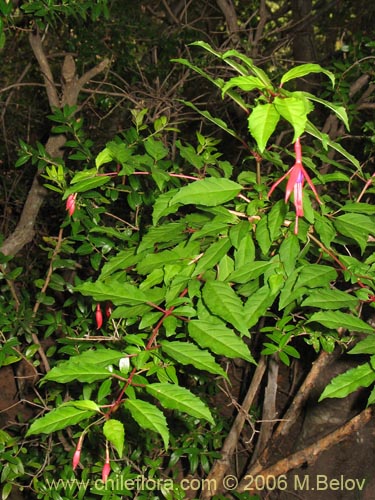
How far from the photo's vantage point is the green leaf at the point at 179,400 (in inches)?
37.5

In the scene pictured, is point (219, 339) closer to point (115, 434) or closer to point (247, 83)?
point (115, 434)

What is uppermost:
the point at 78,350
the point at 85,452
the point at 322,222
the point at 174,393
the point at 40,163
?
the point at 322,222

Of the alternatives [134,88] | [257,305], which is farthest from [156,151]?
[134,88]

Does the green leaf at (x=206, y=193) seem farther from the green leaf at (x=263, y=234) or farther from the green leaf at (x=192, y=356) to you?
the green leaf at (x=192, y=356)

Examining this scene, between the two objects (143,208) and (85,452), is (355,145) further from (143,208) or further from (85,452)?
(85,452)

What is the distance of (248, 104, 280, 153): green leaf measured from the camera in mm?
833

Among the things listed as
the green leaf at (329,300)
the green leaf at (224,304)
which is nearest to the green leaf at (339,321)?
the green leaf at (329,300)

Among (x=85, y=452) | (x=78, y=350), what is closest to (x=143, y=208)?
(x=78, y=350)

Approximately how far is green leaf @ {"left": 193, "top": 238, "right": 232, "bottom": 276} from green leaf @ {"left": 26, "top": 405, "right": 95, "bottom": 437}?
37cm

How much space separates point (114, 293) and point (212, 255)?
22cm

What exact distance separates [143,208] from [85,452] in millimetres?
1165

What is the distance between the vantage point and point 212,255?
1.19 metres

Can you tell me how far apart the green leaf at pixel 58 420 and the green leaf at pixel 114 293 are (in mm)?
237

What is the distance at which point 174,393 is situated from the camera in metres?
0.99
